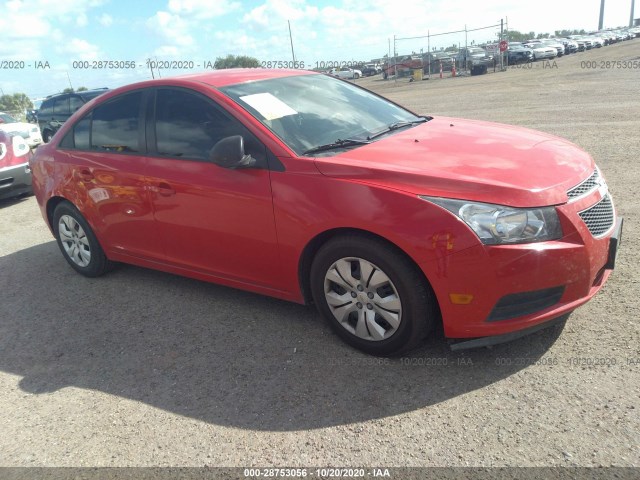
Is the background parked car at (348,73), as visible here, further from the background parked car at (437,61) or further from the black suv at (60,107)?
the black suv at (60,107)

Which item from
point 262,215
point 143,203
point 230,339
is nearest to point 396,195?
point 262,215

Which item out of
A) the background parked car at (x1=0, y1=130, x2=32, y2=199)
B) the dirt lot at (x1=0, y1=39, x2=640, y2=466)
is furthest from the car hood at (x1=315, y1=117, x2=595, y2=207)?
the background parked car at (x1=0, y1=130, x2=32, y2=199)

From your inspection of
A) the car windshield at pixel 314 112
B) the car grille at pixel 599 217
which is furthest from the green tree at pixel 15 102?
the car grille at pixel 599 217

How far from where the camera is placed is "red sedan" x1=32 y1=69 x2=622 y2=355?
272cm

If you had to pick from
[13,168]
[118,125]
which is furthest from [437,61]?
[118,125]

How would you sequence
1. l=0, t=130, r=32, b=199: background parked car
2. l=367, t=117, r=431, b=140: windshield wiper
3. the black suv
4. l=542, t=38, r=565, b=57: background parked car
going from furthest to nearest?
l=542, t=38, r=565, b=57: background parked car, the black suv, l=0, t=130, r=32, b=199: background parked car, l=367, t=117, r=431, b=140: windshield wiper

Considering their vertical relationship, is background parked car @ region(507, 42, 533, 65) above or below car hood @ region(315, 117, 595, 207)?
below

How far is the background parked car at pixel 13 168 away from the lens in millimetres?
8508

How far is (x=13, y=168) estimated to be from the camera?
8586 mm

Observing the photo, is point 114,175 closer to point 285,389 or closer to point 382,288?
point 285,389

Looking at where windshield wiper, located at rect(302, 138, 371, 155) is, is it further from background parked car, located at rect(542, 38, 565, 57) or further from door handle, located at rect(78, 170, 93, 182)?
background parked car, located at rect(542, 38, 565, 57)

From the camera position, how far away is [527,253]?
8.68 feet

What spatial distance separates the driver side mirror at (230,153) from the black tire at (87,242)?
82.1 inches

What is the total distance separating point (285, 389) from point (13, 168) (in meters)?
7.66
